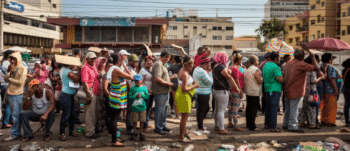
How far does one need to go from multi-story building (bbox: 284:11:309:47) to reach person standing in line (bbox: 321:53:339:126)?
45.1m

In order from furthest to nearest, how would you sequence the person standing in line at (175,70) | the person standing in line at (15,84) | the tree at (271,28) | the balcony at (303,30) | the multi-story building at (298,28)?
1. the multi-story building at (298,28)
2. the balcony at (303,30)
3. the tree at (271,28)
4. the person standing in line at (175,70)
5. the person standing in line at (15,84)

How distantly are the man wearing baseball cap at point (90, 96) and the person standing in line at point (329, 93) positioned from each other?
18.5 ft

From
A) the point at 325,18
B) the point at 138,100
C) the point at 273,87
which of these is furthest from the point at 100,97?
the point at 325,18

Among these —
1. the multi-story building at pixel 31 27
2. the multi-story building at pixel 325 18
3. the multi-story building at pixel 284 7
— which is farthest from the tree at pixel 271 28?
the multi-story building at pixel 284 7

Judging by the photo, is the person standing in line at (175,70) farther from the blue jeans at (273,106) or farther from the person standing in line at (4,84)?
the person standing in line at (4,84)

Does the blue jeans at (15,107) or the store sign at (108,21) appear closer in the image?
the blue jeans at (15,107)

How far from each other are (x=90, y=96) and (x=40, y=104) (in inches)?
40.1

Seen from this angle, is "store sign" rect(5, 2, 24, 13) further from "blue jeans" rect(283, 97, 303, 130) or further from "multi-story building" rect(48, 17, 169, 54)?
"blue jeans" rect(283, 97, 303, 130)

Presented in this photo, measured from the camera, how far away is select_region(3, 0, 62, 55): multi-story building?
1702 inches

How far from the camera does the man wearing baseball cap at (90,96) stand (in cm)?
550

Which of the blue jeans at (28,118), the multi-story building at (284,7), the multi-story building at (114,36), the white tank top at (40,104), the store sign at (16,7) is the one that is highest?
the multi-story building at (284,7)

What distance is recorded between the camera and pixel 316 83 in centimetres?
659

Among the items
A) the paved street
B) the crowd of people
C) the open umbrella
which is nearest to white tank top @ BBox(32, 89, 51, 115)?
the crowd of people

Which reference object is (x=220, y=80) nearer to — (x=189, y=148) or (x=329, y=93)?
(x=189, y=148)
